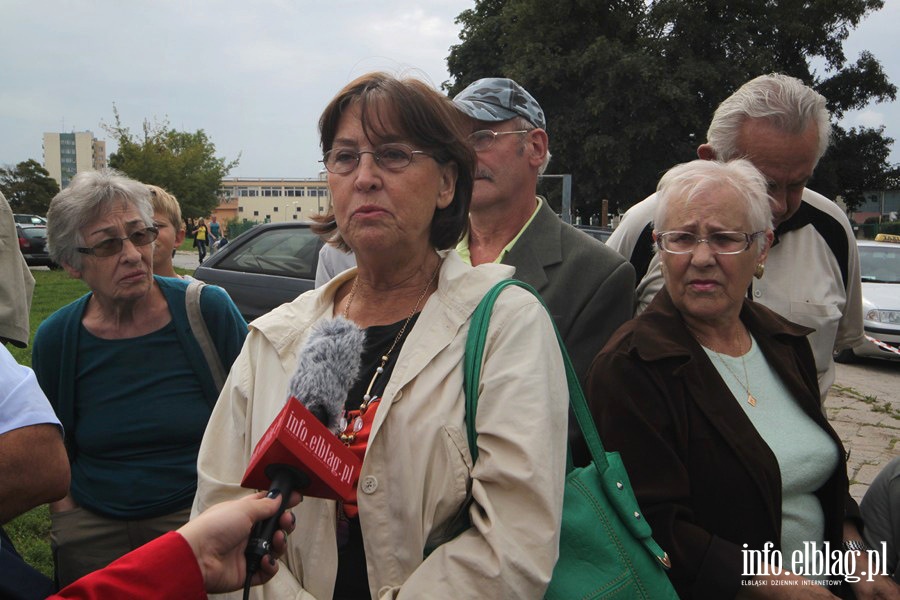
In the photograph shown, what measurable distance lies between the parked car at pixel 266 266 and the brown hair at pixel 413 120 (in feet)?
18.9

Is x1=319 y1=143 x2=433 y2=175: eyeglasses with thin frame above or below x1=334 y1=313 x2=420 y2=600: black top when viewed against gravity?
above

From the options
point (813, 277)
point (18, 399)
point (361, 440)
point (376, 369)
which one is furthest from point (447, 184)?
point (813, 277)

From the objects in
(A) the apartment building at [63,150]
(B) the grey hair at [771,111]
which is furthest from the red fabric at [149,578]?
(A) the apartment building at [63,150]

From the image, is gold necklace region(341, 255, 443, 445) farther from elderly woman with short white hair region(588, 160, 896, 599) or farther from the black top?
elderly woman with short white hair region(588, 160, 896, 599)

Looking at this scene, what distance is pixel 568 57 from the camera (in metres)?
26.8

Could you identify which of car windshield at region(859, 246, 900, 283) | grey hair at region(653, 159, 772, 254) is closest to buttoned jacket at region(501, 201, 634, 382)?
grey hair at region(653, 159, 772, 254)

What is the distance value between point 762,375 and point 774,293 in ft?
2.24

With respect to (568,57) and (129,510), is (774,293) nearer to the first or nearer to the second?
(129,510)

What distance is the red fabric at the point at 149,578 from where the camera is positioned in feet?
4.46

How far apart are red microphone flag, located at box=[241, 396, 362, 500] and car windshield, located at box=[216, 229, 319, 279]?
6582mm

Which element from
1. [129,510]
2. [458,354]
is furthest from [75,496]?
[458,354]

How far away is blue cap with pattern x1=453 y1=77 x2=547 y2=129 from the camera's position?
9.90 feet

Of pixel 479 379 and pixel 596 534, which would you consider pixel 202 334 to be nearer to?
pixel 479 379

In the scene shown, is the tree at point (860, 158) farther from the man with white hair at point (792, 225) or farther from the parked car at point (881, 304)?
the man with white hair at point (792, 225)
